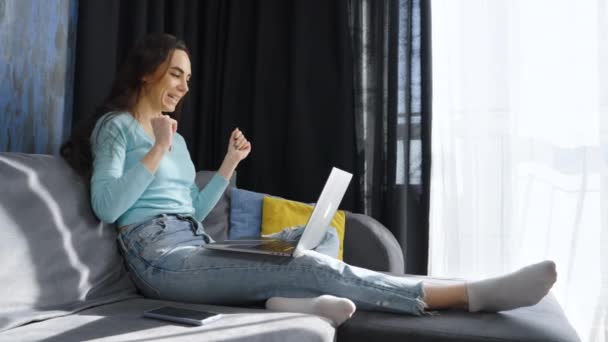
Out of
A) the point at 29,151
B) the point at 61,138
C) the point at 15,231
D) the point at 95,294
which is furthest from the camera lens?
the point at 61,138

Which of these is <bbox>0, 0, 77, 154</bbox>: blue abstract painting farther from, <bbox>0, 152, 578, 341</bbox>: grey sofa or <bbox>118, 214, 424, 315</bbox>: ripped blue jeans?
<bbox>118, 214, 424, 315</bbox>: ripped blue jeans

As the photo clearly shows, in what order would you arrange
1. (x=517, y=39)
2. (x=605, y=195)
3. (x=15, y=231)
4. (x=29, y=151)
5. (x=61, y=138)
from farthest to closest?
1. (x=517, y=39)
2. (x=605, y=195)
3. (x=61, y=138)
4. (x=29, y=151)
5. (x=15, y=231)

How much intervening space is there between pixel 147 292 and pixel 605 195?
67.6 inches

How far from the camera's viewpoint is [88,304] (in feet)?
4.21

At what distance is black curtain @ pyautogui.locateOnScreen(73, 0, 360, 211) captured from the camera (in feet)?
8.22

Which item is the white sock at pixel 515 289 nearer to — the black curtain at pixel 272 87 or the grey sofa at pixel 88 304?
the grey sofa at pixel 88 304

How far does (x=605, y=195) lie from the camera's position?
2.11 m

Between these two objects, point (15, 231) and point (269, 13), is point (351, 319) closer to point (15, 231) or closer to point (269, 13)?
point (15, 231)

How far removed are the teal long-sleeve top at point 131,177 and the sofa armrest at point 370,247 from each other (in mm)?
591

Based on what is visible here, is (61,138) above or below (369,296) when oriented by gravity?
above

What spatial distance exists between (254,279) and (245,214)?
787mm

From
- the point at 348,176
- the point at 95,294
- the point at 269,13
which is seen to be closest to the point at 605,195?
the point at 348,176

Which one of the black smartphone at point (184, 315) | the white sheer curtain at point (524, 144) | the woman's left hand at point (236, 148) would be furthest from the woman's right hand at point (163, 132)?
the white sheer curtain at point (524, 144)

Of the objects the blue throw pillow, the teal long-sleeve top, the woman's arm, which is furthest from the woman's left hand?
the blue throw pillow
